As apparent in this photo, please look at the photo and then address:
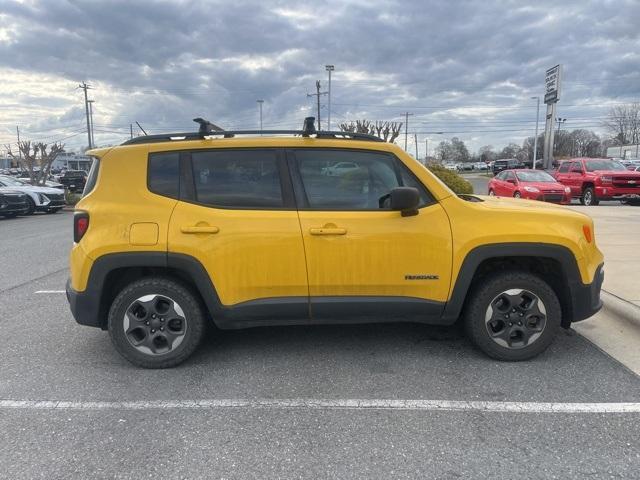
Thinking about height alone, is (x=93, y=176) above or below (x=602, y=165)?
below

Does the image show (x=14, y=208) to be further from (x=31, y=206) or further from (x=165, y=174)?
(x=165, y=174)

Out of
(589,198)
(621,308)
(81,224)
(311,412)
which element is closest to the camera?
(311,412)

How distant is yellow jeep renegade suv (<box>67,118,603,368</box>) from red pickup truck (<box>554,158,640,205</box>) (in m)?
15.6

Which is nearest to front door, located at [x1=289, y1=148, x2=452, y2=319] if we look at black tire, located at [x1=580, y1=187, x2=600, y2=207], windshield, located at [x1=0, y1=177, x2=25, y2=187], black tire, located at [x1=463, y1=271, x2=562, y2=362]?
black tire, located at [x1=463, y1=271, x2=562, y2=362]

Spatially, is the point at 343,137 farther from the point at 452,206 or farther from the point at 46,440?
the point at 46,440

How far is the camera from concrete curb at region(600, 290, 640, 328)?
458 centimetres

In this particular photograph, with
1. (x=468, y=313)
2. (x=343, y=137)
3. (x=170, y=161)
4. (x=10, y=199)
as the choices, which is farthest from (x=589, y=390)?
(x=10, y=199)

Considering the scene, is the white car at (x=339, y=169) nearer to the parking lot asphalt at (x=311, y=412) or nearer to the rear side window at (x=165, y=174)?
the rear side window at (x=165, y=174)

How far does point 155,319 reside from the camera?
377 cm

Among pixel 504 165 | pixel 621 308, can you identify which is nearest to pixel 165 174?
pixel 621 308

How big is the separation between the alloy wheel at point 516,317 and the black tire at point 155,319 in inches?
88.5

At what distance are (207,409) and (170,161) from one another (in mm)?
1855

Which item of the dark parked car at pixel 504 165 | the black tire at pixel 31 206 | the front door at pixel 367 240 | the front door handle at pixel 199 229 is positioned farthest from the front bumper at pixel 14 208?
the dark parked car at pixel 504 165

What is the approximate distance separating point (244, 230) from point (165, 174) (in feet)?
2.58
